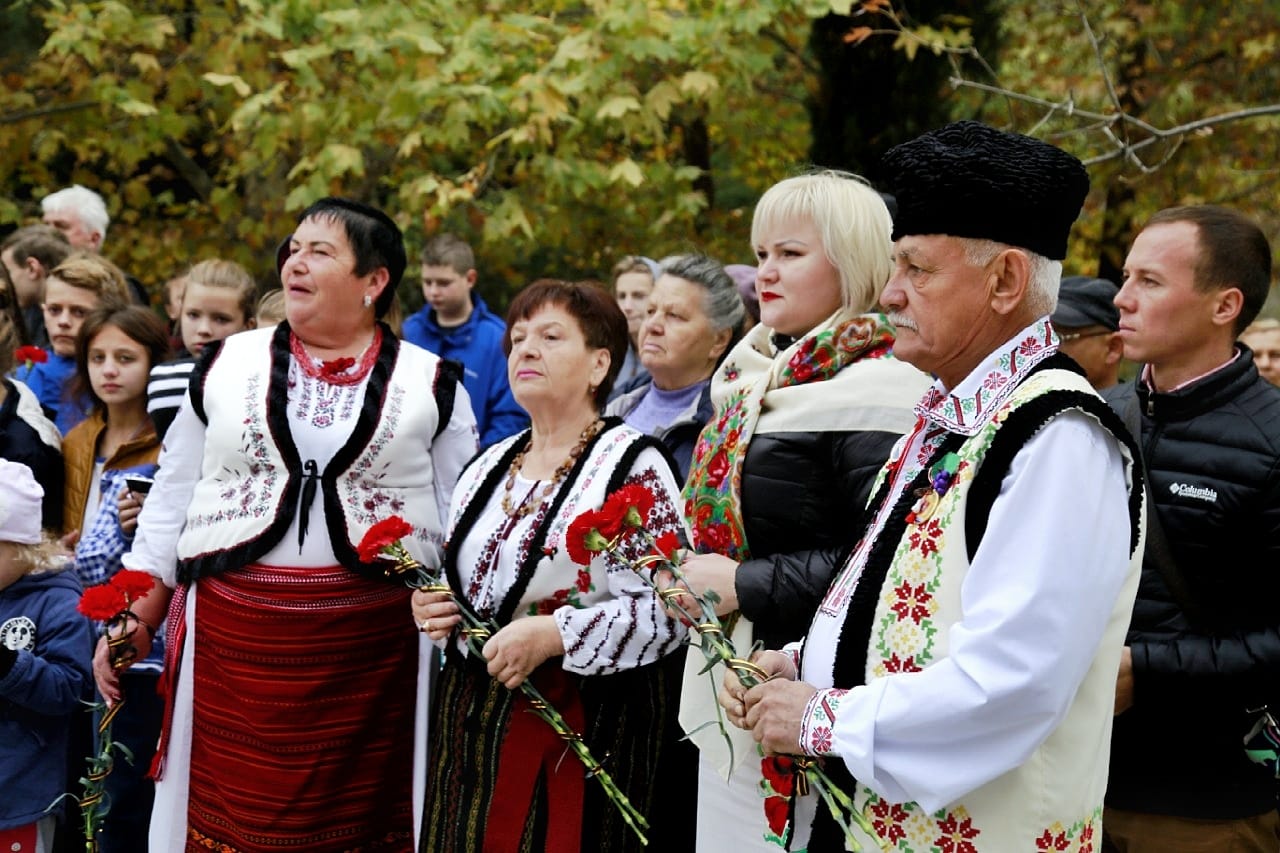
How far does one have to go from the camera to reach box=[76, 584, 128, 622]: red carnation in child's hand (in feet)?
10.9

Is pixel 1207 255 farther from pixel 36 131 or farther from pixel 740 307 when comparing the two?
pixel 36 131

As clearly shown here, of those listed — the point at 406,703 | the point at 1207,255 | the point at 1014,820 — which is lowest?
the point at 406,703

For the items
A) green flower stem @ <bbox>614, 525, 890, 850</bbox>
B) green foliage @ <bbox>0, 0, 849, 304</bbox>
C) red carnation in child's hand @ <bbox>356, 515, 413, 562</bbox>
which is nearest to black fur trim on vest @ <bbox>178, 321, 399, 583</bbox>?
red carnation in child's hand @ <bbox>356, 515, 413, 562</bbox>

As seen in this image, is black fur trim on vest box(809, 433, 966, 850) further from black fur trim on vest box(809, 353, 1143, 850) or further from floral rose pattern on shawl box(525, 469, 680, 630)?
floral rose pattern on shawl box(525, 469, 680, 630)

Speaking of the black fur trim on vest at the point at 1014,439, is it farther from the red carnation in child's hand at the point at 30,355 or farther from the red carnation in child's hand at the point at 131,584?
the red carnation in child's hand at the point at 30,355

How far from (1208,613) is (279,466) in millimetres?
2349

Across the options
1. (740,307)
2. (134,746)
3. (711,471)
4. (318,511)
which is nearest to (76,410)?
(134,746)

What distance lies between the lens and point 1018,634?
1947mm

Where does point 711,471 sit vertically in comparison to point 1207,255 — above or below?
below

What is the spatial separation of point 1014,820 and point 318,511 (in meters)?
2.24

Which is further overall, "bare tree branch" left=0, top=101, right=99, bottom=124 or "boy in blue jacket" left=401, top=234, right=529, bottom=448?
"bare tree branch" left=0, top=101, right=99, bottom=124

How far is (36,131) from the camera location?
995cm

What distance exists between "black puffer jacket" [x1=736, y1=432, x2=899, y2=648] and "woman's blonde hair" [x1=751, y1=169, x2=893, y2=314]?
37cm

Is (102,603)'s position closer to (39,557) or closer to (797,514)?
(39,557)
